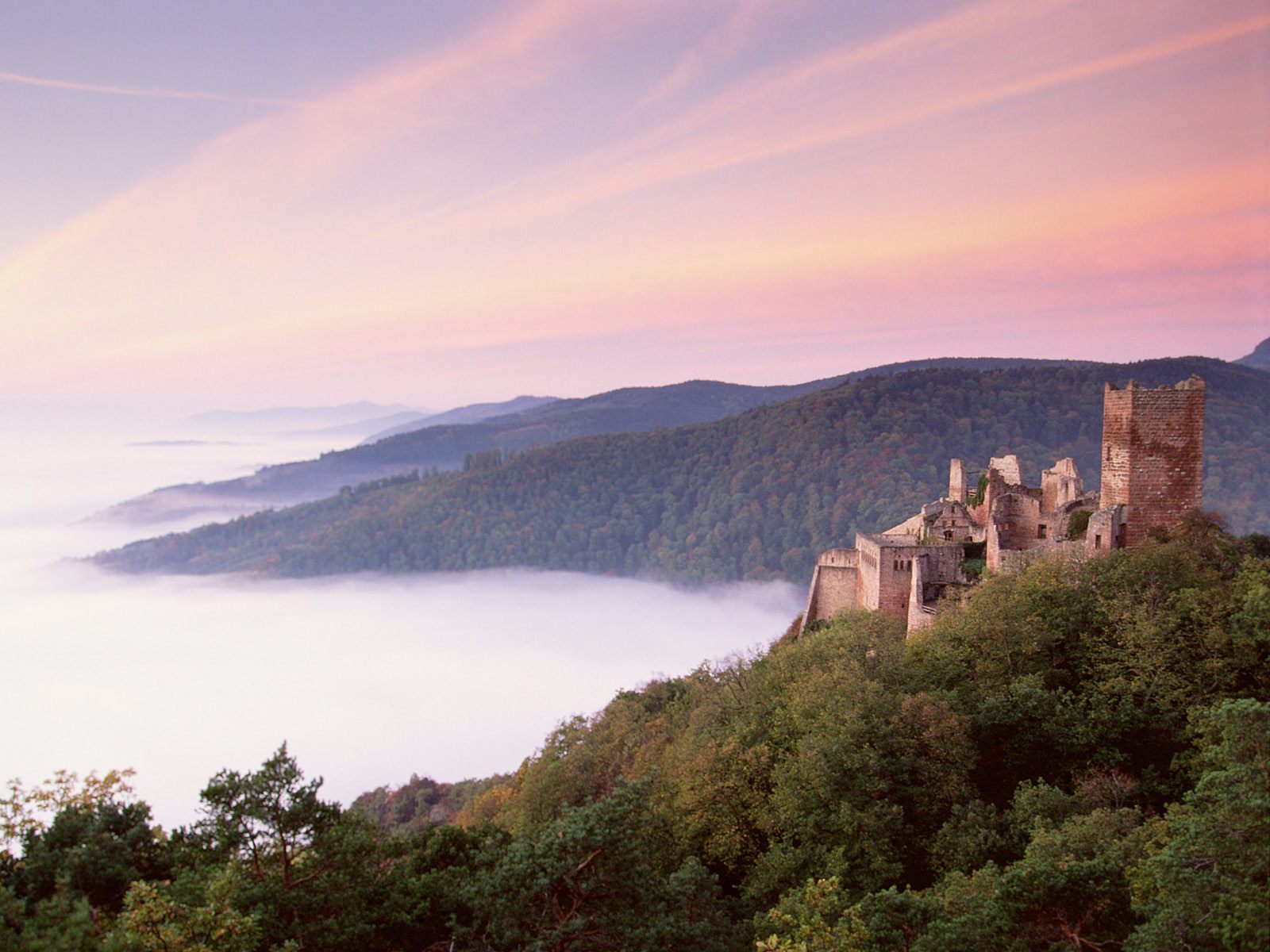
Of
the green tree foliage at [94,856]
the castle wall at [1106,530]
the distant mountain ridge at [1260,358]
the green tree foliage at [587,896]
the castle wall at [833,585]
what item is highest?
the distant mountain ridge at [1260,358]

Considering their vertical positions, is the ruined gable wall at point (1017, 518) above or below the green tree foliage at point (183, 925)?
above

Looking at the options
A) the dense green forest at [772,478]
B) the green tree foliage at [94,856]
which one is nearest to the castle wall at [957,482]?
the green tree foliage at [94,856]

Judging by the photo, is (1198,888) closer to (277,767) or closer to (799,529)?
(277,767)

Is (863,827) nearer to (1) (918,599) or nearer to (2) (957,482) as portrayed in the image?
(1) (918,599)

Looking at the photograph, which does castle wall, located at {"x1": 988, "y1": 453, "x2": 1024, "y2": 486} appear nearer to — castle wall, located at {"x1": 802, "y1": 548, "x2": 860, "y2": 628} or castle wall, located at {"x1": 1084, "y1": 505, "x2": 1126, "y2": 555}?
castle wall, located at {"x1": 802, "y1": 548, "x2": 860, "y2": 628}

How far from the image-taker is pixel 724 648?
12181 cm

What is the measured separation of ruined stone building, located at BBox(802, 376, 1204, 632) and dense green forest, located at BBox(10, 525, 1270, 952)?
39.4 inches

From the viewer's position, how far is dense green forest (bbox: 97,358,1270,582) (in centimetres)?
11000

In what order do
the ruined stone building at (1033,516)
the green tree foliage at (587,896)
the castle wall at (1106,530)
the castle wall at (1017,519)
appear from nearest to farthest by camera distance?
the green tree foliage at (587,896) < the ruined stone building at (1033,516) < the castle wall at (1106,530) < the castle wall at (1017,519)

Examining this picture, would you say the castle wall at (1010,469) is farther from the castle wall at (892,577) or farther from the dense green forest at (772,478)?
the dense green forest at (772,478)

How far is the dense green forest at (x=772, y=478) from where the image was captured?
361 feet

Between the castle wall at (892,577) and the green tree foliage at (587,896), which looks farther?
the castle wall at (892,577)

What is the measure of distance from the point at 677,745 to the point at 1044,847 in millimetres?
14642

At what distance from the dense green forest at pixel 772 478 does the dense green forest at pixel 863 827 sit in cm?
6843
